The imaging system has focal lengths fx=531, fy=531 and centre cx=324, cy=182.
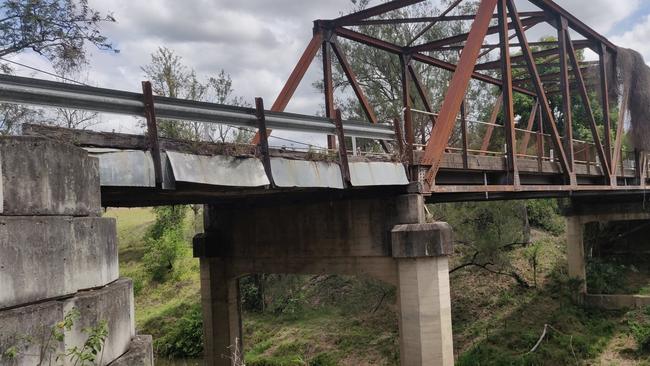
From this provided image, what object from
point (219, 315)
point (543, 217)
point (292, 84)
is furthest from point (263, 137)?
point (543, 217)

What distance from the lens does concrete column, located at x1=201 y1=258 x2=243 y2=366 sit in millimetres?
17281

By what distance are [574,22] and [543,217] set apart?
63.2 feet

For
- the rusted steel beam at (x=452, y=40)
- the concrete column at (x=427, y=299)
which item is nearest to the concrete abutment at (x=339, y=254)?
the concrete column at (x=427, y=299)

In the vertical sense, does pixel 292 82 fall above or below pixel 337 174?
above

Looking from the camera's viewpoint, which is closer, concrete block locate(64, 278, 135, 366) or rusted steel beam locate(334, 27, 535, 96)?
concrete block locate(64, 278, 135, 366)

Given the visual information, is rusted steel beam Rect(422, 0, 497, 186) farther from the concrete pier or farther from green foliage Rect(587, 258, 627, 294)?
green foliage Rect(587, 258, 627, 294)

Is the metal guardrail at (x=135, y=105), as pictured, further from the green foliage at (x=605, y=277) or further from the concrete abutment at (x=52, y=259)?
the green foliage at (x=605, y=277)

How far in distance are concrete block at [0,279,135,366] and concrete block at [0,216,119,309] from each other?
94 mm

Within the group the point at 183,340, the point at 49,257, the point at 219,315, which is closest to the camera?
the point at 49,257

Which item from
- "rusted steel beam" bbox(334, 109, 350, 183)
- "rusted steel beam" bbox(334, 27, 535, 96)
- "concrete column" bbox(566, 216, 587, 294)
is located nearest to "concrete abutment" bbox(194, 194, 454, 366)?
"rusted steel beam" bbox(334, 109, 350, 183)

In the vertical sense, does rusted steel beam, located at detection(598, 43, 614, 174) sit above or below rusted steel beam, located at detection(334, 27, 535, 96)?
below

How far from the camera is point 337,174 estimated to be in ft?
32.3

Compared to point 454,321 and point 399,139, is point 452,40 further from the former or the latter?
point 454,321

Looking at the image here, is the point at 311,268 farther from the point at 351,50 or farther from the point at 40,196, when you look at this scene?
the point at 351,50
